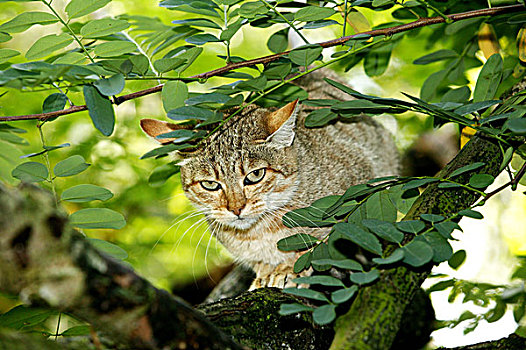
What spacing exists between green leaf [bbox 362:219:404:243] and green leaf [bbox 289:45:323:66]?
53 cm

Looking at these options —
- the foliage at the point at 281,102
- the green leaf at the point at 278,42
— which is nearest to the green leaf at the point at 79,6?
the foliage at the point at 281,102

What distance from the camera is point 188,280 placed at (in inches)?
124

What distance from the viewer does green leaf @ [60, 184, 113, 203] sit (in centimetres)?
124

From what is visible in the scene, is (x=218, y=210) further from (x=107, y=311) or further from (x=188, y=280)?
(x=107, y=311)

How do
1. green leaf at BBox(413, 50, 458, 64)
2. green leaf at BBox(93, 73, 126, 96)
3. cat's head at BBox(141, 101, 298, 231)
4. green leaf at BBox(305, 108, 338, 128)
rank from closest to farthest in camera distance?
green leaf at BBox(93, 73, 126, 96), green leaf at BBox(305, 108, 338, 128), green leaf at BBox(413, 50, 458, 64), cat's head at BBox(141, 101, 298, 231)

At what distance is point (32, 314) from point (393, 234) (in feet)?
3.07

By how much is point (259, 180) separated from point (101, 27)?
1.03 metres

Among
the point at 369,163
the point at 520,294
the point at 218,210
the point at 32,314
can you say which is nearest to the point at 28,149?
the point at 218,210

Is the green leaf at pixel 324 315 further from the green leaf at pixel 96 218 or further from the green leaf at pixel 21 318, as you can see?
the green leaf at pixel 21 318

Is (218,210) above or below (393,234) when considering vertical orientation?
below

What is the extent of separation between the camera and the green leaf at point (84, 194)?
1.24 meters

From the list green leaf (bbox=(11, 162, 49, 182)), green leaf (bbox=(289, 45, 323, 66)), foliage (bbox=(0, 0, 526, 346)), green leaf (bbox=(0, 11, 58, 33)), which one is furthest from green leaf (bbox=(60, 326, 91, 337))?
green leaf (bbox=(289, 45, 323, 66))

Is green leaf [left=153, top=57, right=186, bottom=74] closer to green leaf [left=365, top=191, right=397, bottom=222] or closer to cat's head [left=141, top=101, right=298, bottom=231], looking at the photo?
green leaf [left=365, top=191, right=397, bottom=222]

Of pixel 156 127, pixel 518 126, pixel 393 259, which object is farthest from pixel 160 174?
A: pixel 518 126
